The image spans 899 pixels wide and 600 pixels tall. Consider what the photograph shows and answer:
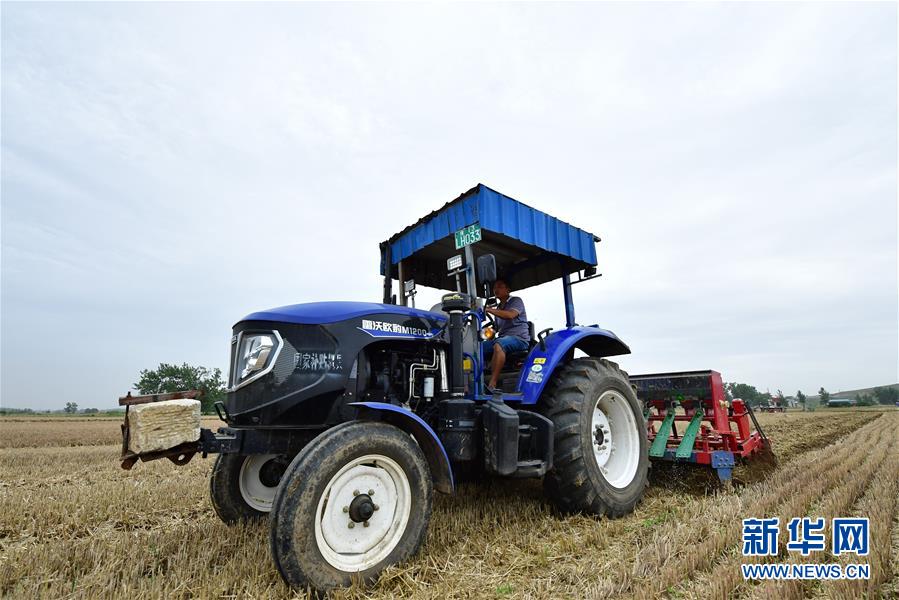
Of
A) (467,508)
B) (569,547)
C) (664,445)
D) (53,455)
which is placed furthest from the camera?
(53,455)

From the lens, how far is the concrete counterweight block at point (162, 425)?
2.58 m

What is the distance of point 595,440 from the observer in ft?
13.5

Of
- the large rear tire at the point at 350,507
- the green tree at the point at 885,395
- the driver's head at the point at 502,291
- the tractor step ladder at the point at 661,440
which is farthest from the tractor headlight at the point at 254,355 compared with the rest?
the green tree at the point at 885,395

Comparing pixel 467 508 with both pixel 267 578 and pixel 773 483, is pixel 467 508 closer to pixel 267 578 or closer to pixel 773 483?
pixel 267 578

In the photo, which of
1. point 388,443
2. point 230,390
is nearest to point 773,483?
point 388,443

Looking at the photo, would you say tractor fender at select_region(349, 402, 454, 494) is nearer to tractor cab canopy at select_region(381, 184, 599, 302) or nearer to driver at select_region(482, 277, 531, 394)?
driver at select_region(482, 277, 531, 394)

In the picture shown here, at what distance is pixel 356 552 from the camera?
2.43 m

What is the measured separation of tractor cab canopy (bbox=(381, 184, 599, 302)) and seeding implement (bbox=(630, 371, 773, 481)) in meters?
1.54

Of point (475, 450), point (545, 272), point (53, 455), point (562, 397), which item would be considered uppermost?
point (545, 272)

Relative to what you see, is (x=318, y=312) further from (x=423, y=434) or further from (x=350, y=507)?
(x=350, y=507)

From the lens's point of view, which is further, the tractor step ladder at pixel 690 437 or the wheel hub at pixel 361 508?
the tractor step ladder at pixel 690 437

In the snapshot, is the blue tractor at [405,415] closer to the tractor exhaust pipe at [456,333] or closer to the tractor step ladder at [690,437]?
the tractor exhaust pipe at [456,333]

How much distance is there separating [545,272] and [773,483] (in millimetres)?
2986

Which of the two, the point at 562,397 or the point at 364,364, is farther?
the point at 562,397
